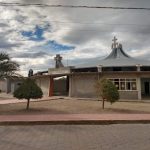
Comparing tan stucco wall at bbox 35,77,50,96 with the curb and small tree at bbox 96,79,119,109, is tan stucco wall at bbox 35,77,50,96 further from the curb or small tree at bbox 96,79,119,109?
the curb

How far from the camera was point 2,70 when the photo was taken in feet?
68.0

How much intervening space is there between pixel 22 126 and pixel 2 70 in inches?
321

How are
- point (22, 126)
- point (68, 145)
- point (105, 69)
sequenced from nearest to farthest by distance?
1. point (68, 145)
2. point (22, 126)
3. point (105, 69)

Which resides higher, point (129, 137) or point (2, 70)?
point (2, 70)

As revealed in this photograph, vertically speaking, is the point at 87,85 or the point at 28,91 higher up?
the point at 87,85

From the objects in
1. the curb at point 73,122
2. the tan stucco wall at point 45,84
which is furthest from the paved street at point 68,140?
the tan stucco wall at point 45,84

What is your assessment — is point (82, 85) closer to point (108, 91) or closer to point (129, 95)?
point (129, 95)

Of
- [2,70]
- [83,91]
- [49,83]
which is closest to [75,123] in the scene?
[2,70]

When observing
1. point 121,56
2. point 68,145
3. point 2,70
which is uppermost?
point 121,56

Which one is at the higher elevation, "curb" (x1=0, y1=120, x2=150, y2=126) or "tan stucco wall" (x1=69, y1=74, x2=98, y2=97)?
"tan stucco wall" (x1=69, y1=74, x2=98, y2=97)

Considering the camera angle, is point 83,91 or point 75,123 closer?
point 75,123


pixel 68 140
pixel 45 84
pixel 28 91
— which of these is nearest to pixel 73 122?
pixel 68 140

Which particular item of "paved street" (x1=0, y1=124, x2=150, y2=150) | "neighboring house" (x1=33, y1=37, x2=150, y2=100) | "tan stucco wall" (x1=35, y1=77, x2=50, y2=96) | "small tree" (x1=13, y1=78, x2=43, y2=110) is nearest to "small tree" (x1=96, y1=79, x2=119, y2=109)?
"small tree" (x1=13, y1=78, x2=43, y2=110)

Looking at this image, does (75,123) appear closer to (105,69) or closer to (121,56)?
(105,69)
